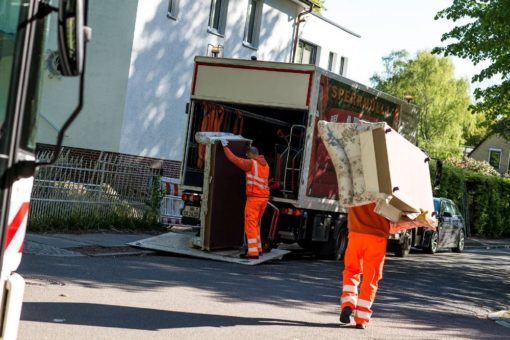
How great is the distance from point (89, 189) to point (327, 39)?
20.7 m

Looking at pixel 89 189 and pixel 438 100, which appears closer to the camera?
pixel 89 189

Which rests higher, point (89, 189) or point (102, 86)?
point (102, 86)

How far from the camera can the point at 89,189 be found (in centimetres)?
1688

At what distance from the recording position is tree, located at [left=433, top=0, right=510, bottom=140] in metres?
21.3

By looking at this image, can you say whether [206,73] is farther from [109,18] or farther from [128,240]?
[109,18]

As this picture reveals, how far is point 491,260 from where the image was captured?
24.2 meters

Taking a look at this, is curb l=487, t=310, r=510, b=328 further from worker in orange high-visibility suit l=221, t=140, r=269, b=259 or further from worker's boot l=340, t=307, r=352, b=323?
worker in orange high-visibility suit l=221, t=140, r=269, b=259

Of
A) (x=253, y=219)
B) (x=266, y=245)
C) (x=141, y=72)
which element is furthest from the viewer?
(x=141, y=72)

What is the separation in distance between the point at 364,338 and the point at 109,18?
16.2 m

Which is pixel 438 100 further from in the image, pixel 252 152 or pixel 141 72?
pixel 252 152

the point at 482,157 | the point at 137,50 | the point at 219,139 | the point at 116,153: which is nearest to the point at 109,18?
the point at 137,50

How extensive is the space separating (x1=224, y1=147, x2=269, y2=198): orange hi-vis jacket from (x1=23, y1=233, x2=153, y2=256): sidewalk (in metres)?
2.05

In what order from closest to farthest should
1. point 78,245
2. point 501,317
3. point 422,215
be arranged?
point 422,215 → point 501,317 → point 78,245

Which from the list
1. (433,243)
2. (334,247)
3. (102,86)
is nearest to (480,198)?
(433,243)
